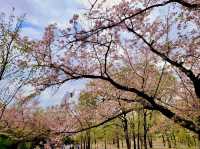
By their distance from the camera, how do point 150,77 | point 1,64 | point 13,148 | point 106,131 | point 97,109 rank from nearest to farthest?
1. point 1,64
2. point 150,77
3. point 97,109
4. point 13,148
5. point 106,131

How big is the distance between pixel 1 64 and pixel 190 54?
31.2 ft

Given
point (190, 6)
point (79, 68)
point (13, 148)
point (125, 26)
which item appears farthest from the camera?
point (13, 148)

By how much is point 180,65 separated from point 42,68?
14.5 feet

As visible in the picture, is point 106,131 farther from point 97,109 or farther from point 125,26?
point 125,26

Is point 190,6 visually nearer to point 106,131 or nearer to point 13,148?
point 13,148

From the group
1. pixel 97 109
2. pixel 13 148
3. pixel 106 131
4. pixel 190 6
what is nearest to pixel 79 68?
pixel 190 6

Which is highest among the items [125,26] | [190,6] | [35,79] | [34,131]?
[125,26]

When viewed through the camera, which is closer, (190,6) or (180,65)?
(190,6)

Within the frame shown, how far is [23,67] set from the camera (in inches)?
468

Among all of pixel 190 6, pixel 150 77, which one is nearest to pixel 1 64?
pixel 150 77

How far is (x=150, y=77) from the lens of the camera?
20.1 metres

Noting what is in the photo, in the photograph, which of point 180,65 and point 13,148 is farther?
point 13,148

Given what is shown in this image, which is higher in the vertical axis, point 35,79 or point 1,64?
point 1,64

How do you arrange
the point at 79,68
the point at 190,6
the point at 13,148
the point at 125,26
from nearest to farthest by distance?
the point at 190,6, the point at 125,26, the point at 79,68, the point at 13,148
